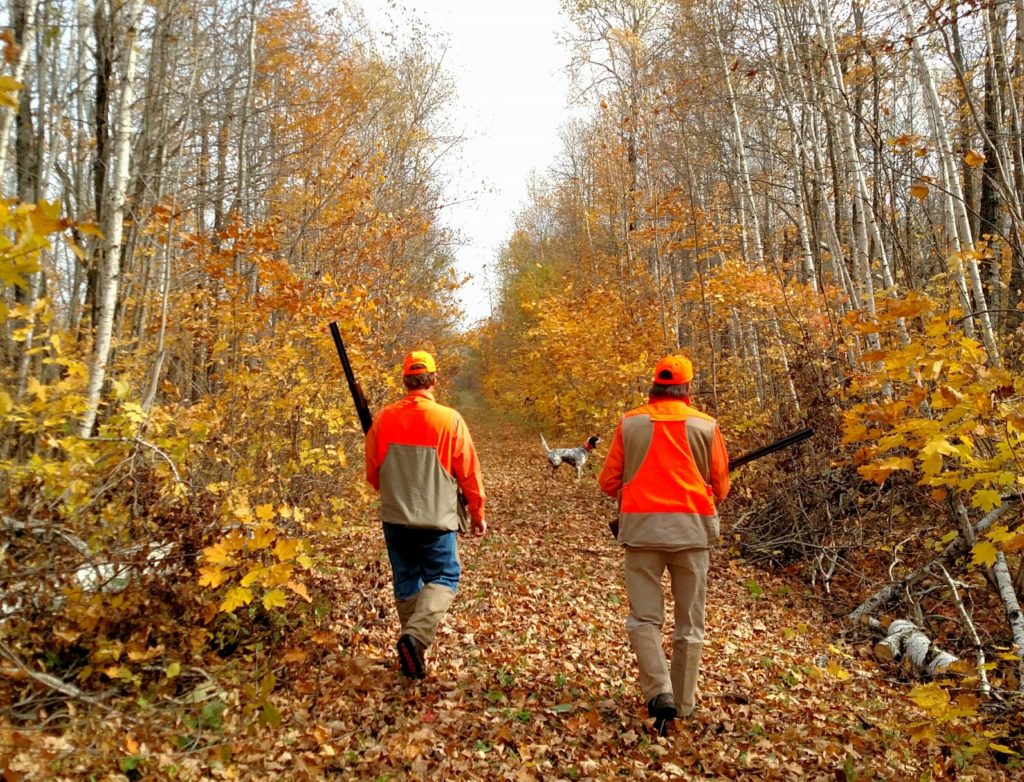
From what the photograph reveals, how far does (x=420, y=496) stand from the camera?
4.41 metres

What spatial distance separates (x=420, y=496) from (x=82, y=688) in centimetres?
212

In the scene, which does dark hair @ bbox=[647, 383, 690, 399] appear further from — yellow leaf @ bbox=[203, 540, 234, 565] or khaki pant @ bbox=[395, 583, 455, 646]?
yellow leaf @ bbox=[203, 540, 234, 565]

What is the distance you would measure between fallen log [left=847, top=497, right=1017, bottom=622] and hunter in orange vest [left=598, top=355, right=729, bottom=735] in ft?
9.58

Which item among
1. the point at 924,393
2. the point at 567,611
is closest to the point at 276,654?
the point at 567,611

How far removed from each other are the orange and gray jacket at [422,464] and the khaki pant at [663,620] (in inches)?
47.4

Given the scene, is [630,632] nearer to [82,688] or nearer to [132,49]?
[82,688]

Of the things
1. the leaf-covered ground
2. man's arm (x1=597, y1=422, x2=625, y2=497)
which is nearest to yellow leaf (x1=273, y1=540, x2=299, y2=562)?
the leaf-covered ground

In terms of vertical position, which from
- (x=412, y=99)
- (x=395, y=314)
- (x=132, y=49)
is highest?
(x=412, y=99)

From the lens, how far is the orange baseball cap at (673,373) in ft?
14.1

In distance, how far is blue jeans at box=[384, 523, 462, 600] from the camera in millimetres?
4504

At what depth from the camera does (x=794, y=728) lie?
4.26 metres

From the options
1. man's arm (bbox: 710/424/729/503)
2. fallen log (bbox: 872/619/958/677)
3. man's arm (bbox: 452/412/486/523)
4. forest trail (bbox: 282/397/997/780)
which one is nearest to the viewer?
forest trail (bbox: 282/397/997/780)

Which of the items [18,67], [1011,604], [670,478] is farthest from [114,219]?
[1011,604]

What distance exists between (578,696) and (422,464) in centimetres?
187
